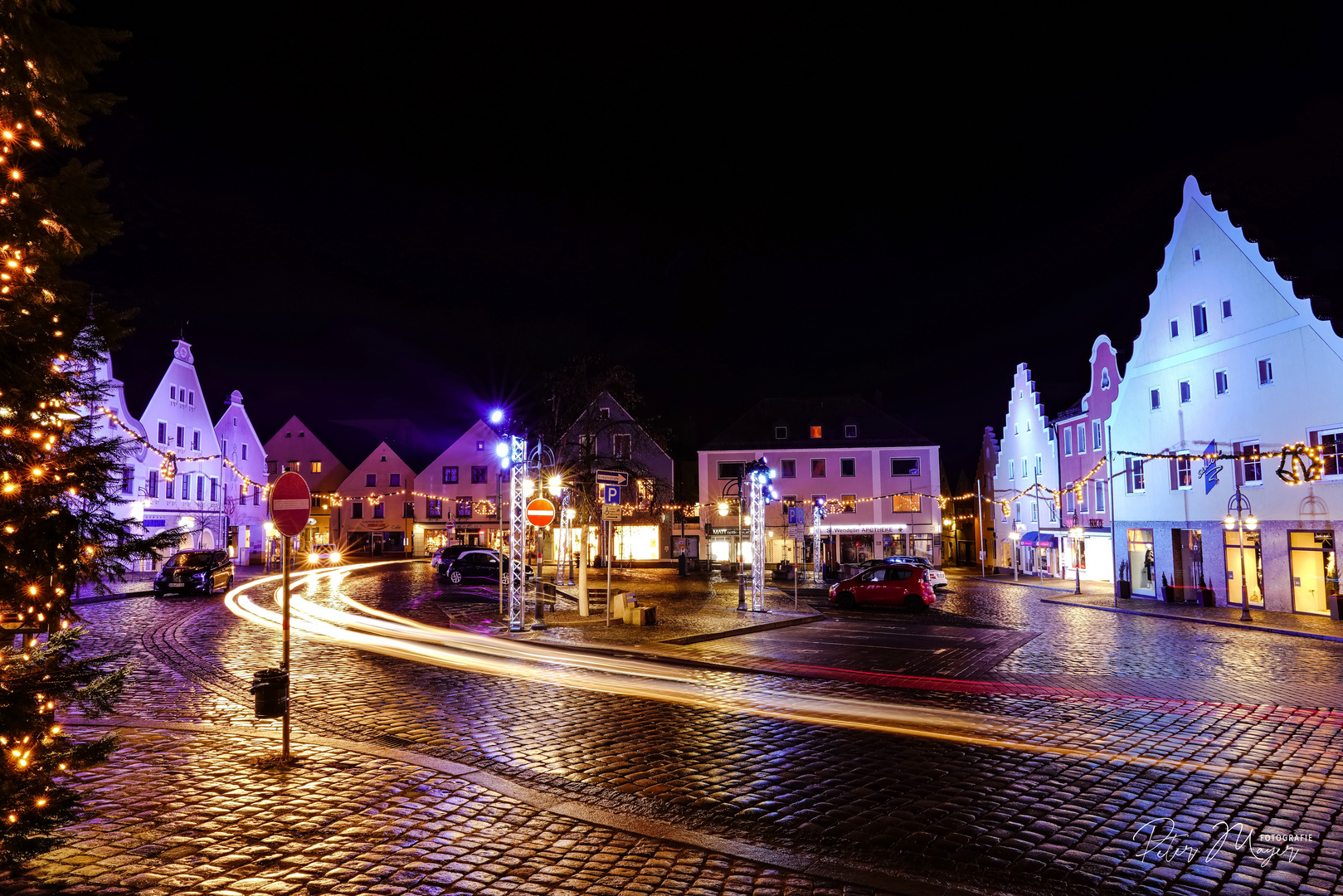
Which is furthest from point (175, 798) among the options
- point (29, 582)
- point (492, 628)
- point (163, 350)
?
point (163, 350)

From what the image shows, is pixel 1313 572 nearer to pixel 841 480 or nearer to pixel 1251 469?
pixel 1251 469

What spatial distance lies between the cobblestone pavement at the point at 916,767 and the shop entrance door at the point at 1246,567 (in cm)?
1564

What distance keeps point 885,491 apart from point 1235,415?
1098 inches

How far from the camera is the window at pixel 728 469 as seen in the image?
2227 inches

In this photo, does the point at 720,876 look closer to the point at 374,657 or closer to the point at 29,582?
the point at 29,582

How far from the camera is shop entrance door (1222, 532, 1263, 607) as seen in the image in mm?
27672

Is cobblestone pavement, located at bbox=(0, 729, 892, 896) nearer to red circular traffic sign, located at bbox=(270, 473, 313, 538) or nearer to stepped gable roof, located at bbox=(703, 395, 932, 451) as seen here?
red circular traffic sign, located at bbox=(270, 473, 313, 538)

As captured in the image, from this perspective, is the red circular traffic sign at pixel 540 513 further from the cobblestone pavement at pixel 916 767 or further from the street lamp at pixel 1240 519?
the street lamp at pixel 1240 519

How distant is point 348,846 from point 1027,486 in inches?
2018

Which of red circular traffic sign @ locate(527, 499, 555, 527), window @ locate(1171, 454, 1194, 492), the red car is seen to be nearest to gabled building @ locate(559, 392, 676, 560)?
the red car

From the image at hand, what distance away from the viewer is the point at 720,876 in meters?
5.52

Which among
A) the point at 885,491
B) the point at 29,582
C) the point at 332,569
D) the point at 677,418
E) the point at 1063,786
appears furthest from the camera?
the point at 677,418

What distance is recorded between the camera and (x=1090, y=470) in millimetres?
40656

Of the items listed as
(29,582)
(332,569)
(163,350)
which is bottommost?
(332,569)
